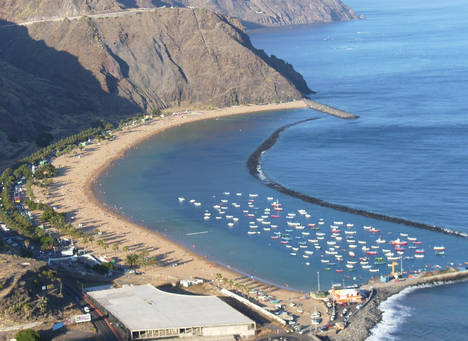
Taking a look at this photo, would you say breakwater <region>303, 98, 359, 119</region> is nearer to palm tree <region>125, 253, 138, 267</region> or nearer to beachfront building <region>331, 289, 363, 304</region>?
palm tree <region>125, 253, 138, 267</region>

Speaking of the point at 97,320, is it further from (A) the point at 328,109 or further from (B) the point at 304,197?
(A) the point at 328,109

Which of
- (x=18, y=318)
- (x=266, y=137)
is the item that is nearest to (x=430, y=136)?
(x=266, y=137)

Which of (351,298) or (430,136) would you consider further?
(430,136)

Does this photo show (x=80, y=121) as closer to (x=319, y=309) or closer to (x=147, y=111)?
(x=147, y=111)

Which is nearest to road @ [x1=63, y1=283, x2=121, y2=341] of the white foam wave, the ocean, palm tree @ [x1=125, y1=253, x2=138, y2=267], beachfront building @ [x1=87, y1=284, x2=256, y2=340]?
beachfront building @ [x1=87, y1=284, x2=256, y2=340]

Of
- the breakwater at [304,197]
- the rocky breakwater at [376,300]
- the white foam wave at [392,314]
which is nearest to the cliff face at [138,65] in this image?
the breakwater at [304,197]

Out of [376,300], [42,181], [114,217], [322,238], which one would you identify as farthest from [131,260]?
[42,181]
